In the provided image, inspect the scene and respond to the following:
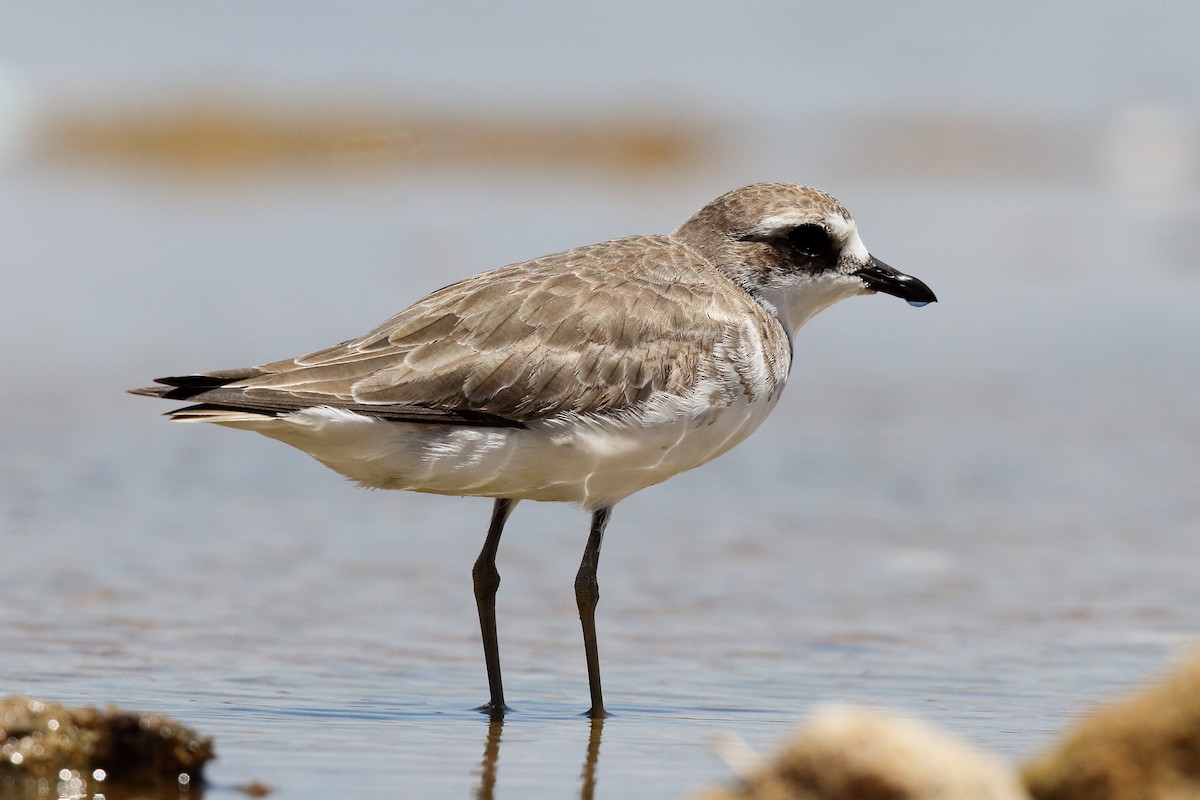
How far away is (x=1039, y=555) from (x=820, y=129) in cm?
2070

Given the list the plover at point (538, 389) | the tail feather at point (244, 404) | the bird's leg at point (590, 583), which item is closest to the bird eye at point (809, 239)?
the plover at point (538, 389)

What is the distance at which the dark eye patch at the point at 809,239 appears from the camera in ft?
24.1

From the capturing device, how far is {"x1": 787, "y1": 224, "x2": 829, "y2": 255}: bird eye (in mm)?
7348

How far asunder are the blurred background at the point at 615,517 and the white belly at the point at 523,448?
810mm

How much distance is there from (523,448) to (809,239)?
5.66ft

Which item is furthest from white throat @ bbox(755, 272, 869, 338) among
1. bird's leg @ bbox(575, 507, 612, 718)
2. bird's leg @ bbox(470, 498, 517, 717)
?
bird's leg @ bbox(470, 498, 517, 717)

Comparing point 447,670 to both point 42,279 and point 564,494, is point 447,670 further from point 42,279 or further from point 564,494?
point 42,279

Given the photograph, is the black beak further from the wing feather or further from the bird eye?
the wing feather

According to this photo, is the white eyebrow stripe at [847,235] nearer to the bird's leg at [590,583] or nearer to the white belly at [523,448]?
the white belly at [523,448]

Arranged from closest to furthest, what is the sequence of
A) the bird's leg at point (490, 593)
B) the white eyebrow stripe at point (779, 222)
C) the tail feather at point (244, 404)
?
the tail feather at point (244, 404)
the bird's leg at point (490, 593)
the white eyebrow stripe at point (779, 222)

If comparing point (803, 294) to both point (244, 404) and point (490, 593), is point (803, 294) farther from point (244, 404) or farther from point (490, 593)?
point (244, 404)

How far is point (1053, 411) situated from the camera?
1242 cm

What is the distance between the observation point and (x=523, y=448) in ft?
20.9

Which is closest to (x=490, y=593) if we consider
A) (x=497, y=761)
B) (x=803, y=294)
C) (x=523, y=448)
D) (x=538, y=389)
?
(x=523, y=448)
